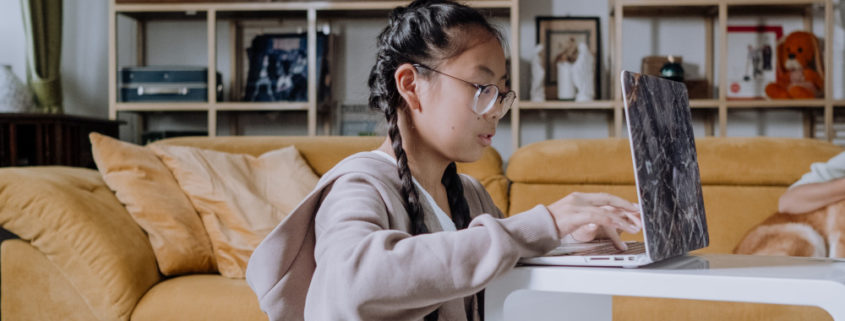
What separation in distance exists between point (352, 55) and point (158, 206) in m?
1.68

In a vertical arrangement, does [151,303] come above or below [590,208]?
below

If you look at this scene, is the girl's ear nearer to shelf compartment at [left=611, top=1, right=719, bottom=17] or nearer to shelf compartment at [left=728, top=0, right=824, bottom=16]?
shelf compartment at [left=611, top=1, right=719, bottom=17]

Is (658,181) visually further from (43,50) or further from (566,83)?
(43,50)

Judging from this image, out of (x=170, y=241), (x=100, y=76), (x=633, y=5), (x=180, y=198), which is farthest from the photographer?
(x=100, y=76)

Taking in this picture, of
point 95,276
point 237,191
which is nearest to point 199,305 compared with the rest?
point 95,276

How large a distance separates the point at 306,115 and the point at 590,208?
9.13ft

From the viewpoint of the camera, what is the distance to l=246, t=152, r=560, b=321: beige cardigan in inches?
27.3

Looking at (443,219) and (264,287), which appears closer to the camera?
(264,287)

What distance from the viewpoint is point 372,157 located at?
3.11 feet

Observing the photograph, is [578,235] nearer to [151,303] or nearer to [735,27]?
[151,303]

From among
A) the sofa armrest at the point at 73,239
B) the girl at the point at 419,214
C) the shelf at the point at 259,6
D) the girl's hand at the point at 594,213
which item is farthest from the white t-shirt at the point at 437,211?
the shelf at the point at 259,6

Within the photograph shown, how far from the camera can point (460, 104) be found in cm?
93

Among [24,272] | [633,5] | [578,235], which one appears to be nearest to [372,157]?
[578,235]

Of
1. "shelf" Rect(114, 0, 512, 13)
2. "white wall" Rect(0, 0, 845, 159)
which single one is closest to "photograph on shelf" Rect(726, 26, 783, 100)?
"white wall" Rect(0, 0, 845, 159)
